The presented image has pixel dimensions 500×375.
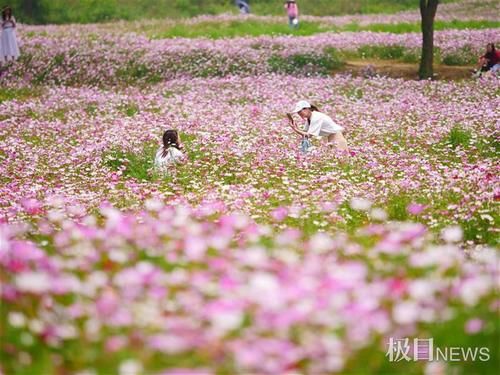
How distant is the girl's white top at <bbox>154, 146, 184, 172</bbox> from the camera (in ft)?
38.7

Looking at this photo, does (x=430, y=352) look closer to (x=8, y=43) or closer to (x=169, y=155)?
(x=169, y=155)

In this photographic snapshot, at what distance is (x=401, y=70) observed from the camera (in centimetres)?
2462

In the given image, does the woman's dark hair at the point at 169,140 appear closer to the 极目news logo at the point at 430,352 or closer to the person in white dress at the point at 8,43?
the 极目news logo at the point at 430,352

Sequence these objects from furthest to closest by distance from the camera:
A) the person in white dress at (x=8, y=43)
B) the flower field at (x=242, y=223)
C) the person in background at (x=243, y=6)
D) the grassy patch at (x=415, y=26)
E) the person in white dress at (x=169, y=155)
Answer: the person in background at (x=243, y=6)
the grassy patch at (x=415, y=26)
the person in white dress at (x=8, y=43)
the person in white dress at (x=169, y=155)
the flower field at (x=242, y=223)

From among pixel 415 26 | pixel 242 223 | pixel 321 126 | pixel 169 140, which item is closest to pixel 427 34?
pixel 321 126

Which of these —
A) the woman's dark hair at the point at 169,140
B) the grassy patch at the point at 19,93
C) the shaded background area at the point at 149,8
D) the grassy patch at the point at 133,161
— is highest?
the shaded background area at the point at 149,8

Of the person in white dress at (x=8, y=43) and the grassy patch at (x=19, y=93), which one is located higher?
the person in white dress at (x=8, y=43)

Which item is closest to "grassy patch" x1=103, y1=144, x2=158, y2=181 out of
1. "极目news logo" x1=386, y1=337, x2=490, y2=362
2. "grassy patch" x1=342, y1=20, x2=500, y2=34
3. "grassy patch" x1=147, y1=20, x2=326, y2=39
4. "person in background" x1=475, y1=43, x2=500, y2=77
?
"极目news logo" x1=386, y1=337, x2=490, y2=362

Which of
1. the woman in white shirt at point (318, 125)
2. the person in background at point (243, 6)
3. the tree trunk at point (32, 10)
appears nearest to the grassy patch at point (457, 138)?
the woman in white shirt at point (318, 125)

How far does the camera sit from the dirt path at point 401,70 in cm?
2358

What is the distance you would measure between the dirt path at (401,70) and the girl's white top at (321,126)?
1076 cm

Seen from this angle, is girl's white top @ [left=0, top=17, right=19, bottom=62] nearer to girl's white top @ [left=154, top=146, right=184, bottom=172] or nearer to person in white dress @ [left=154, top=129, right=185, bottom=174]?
person in white dress @ [left=154, top=129, right=185, bottom=174]

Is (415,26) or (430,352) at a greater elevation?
(415,26)

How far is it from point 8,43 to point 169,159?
57.4 feet
